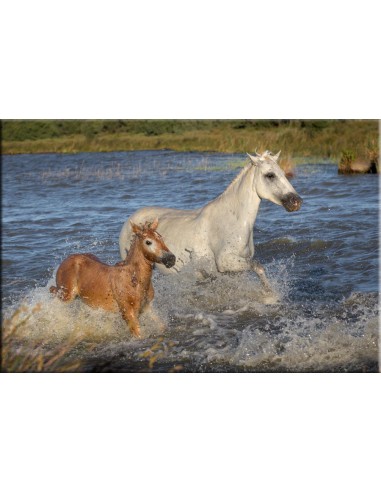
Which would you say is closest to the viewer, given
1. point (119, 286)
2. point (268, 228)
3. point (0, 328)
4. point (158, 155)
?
point (0, 328)

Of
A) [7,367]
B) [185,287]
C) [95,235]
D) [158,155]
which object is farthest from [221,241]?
[7,367]

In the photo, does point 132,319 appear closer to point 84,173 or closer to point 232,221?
point 232,221

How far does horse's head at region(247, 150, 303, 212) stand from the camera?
6852mm

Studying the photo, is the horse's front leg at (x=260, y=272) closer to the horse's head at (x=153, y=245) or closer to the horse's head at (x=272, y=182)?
the horse's head at (x=272, y=182)

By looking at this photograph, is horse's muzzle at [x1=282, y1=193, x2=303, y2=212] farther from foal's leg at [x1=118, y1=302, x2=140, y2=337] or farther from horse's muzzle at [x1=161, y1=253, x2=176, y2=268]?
foal's leg at [x1=118, y1=302, x2=140, y2=337]

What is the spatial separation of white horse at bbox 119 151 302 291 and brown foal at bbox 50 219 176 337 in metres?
1.21

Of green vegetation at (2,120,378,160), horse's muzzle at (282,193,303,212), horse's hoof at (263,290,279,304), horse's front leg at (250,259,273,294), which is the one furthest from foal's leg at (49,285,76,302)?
horse's muzzle at (282,193,303,212)

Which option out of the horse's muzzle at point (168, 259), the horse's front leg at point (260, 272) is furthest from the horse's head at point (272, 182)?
A: the horse's muzzle at point (168, 259)

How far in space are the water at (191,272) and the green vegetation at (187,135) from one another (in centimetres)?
23

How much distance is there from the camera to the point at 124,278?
6.28 metres

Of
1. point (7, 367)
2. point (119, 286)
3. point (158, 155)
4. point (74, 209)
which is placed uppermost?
point (158, 155)

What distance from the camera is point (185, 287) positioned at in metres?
7.50
